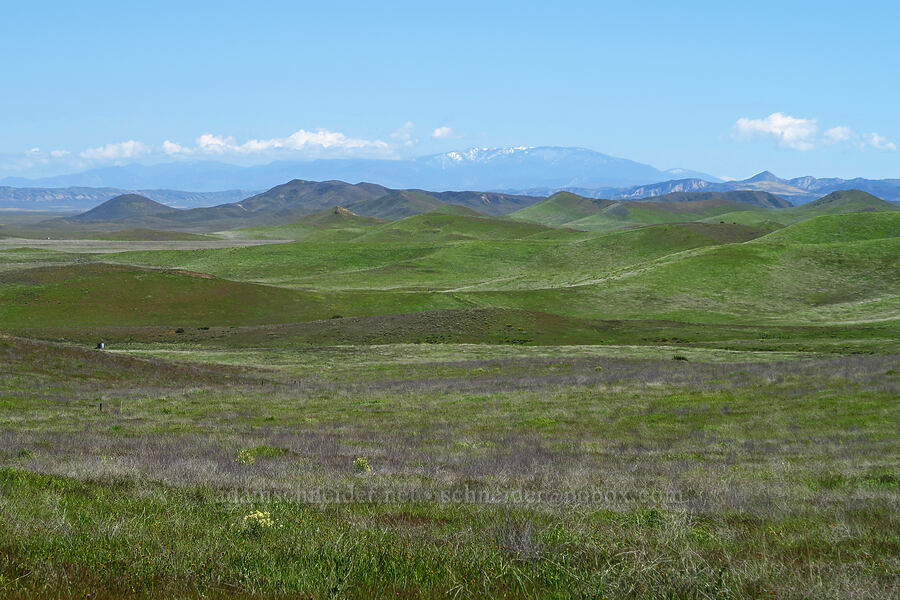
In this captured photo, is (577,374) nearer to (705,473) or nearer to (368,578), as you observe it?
(705,473)

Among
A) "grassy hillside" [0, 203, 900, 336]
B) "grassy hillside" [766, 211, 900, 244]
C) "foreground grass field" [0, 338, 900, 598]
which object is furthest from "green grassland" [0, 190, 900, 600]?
"grassy hillside" [766, 211, 900, 244]

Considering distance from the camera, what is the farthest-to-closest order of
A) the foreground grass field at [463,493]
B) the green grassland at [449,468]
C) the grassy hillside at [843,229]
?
the grassy hillside at [843,229] < the green grassland at [449,468] < the foreground grass field at [463,493]

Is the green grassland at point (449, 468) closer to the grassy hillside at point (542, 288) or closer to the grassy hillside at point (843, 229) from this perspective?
the grassy hillside at point (542, 288)

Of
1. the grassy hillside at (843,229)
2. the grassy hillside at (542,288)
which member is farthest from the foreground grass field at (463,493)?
the grassy hillside at (843,229)

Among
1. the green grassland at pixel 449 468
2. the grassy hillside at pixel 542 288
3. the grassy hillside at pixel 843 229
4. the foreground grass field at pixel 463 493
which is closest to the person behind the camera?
the foreground grass field at pixel 463 493

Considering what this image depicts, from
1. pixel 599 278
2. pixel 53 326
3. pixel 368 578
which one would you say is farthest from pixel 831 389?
pixel 599 278

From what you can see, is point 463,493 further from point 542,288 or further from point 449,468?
point 542,288

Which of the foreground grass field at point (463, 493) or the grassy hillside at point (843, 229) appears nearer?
the foreground grass field at point (463, 493)

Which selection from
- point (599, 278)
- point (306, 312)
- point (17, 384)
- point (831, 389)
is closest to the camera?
point (831, 389)

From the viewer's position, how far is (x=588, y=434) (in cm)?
2291

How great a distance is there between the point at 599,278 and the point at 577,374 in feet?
284

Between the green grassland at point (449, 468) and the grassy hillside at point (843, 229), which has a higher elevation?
the grassy hillside at point (843, 229)

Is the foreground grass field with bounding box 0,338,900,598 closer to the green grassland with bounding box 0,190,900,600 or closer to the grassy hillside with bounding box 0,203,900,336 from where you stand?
the green grassland with bounding box 0,190,900,600

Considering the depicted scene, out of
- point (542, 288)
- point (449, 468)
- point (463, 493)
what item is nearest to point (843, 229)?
point (542, 288)
